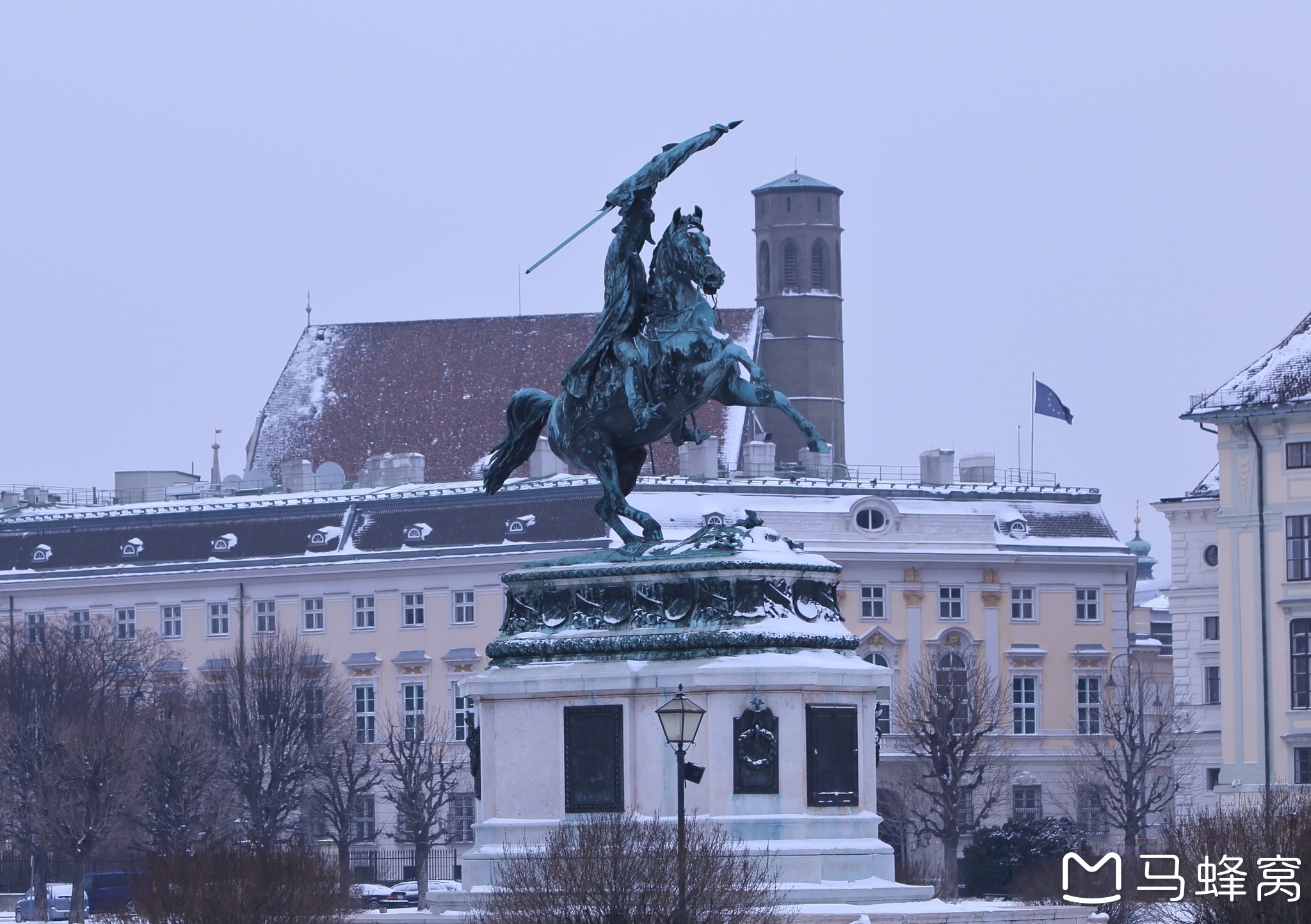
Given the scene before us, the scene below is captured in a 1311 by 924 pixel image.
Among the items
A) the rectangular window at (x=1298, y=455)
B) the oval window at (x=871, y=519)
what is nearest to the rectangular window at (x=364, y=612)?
the oval window at (x=871, y=519)

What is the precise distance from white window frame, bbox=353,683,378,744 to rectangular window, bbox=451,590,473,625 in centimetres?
311

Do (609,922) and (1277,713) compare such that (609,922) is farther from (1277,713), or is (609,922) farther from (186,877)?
(1277,713)

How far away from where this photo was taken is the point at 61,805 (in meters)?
63.3

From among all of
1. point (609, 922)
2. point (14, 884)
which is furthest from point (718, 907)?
point (14, 884)

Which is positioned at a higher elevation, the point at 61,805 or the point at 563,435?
the point at 563,435

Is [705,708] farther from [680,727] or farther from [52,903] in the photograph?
[52,903]

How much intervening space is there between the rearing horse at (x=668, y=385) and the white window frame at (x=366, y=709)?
202ft

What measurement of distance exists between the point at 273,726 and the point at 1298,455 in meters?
25.8

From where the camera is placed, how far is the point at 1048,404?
9506 cm

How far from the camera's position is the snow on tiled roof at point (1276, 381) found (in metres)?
67.6

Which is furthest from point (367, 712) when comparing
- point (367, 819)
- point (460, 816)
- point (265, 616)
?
point (460, 816)

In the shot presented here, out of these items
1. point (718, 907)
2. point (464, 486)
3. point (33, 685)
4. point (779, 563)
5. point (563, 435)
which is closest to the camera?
point (718, 907)

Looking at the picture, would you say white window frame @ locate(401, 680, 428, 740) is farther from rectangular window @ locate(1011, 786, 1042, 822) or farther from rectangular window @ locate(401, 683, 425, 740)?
rectangular window @ locate(1011, 786, 1042, 822)

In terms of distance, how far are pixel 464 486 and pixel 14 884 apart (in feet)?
86.5
